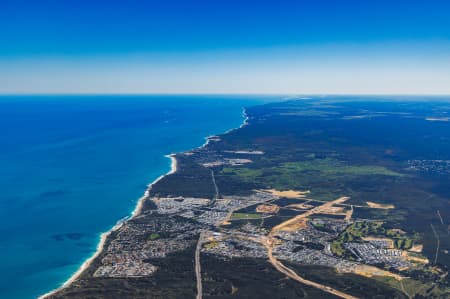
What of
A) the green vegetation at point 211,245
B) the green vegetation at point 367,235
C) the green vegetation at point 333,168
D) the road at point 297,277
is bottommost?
the road at point 297,277

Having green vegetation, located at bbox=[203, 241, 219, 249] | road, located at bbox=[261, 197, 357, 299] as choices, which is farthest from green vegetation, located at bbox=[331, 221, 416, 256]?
green vegetation, located at bbox=[203, 241, 219, 249]

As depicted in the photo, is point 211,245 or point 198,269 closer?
point 198,269

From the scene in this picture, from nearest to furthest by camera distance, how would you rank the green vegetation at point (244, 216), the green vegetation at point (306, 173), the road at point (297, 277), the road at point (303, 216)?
the road at point (297, 277) < the road at point (303, 216) < the green vegetation at point (244, 216) < the green vegetation at point (306, 173)

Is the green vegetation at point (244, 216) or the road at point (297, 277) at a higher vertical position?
the green vegetation at point (244, 216)

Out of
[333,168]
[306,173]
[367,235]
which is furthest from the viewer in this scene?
[333,168]

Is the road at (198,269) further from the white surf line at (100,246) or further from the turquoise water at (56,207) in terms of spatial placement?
the turquoise water at (56,207)

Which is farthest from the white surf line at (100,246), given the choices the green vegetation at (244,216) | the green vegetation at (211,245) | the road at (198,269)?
the green vegetation at (244,216)

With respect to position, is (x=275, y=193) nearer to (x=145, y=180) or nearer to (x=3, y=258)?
(x=145, y=180)

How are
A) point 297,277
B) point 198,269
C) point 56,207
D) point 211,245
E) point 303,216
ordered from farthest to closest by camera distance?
1. point 56,207
2. point 303,216
3. point 211,245
4. point 198,269
5. point 297,277

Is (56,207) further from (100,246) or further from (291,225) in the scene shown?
(291,225)

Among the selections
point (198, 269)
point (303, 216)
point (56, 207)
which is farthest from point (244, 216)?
point (56, 207)

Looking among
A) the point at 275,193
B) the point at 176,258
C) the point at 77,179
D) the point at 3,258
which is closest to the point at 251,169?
the point at 275,193
